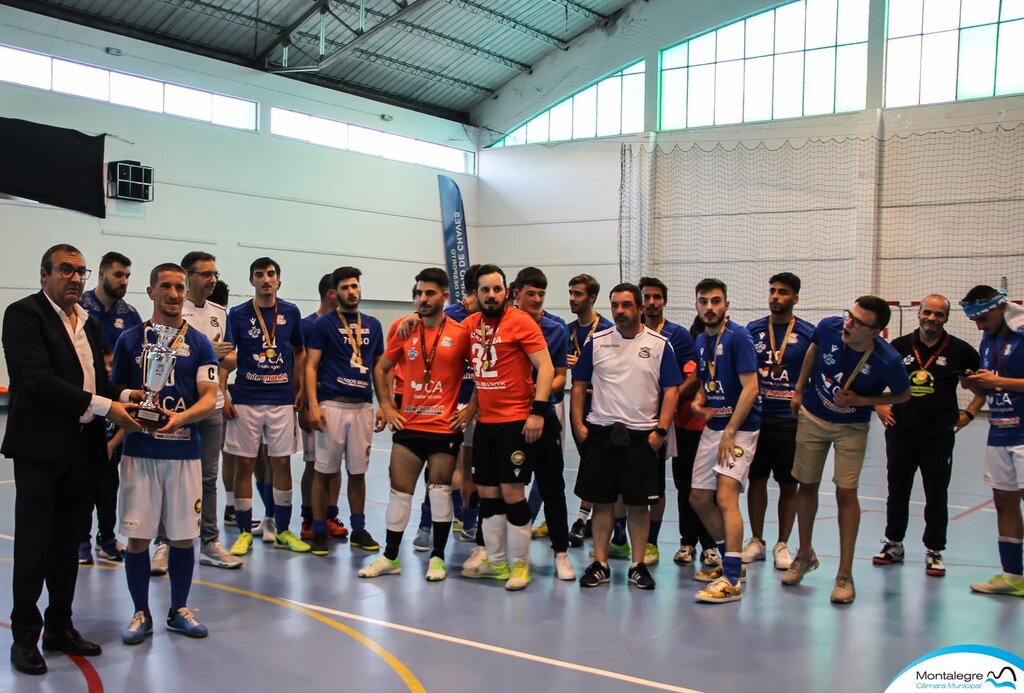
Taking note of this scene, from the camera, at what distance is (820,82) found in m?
A: 20.8

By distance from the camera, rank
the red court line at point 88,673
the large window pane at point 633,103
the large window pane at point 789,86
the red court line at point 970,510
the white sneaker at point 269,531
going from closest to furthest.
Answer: the red court line at point 88,673, the white sneaker at point 269,531, the red court line at point 970,510, the large window pane at point 789,86, the large window pane at point 633,103

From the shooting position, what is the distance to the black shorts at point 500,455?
18.6 feet

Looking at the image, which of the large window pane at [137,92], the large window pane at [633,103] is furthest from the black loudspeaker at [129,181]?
the large window pane at [633,103]

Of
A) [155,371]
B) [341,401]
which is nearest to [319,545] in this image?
[341,401]

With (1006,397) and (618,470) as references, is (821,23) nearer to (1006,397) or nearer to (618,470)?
(1006,397)

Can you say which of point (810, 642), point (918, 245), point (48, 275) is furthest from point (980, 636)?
point (918, 245)

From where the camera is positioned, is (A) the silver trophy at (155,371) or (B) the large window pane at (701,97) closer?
(A) the silver trophy at (155,371)

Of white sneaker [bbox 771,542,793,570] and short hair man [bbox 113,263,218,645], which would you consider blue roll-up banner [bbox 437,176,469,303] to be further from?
short hair man [bbox 113,263,218,645]

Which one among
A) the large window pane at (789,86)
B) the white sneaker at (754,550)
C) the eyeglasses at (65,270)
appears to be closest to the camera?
the eyeglasses at (65,270)

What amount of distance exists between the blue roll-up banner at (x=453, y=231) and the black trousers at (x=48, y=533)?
2110 cm

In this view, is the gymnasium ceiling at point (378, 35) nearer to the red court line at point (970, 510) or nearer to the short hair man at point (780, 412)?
the red court line at point (970, 510)

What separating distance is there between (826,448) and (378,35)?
60.5 ft

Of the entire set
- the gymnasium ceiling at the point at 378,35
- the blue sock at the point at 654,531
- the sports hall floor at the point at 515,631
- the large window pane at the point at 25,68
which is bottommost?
the sports hall floor at the point at 515,631

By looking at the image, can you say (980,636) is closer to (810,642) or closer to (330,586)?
(810,642)
